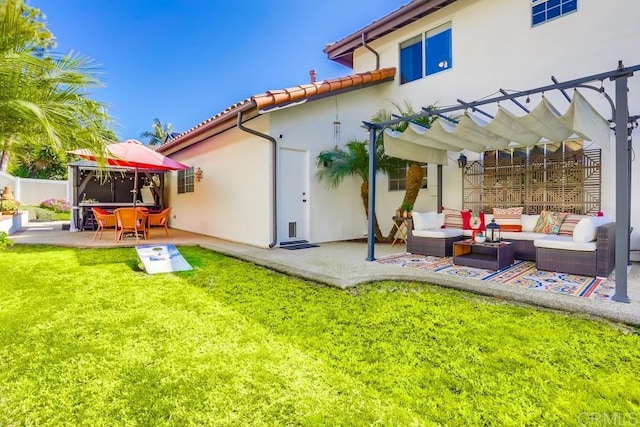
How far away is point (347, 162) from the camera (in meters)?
8.93

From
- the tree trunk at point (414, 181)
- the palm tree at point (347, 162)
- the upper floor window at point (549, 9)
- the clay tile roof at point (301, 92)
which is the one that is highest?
the upper floor window at point (549, 9)

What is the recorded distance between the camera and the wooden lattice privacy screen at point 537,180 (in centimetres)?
729

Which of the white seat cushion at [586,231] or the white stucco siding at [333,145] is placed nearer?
the white seat cushion at [586,231]

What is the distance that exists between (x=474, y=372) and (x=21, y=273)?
7.06 meters

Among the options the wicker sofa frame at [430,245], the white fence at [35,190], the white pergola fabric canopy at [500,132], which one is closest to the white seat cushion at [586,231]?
the white pergola fabric canopy at [500,132]

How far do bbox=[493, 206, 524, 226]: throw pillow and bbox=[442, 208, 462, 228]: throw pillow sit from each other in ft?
2.52

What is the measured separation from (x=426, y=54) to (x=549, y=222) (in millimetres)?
5904

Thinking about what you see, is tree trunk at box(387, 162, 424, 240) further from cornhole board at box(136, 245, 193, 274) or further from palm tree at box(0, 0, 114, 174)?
palm tree at box(0, 0, 114, 174)

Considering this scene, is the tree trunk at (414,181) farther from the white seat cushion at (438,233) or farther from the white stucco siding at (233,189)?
the white stucco siding at (233,189)

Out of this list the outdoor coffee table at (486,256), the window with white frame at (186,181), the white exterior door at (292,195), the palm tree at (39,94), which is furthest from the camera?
the window with white frame at (186,181)

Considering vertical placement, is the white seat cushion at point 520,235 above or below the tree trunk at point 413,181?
below

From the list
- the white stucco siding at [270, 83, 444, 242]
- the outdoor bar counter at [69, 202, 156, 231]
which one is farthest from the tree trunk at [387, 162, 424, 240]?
the outdoor bar counter at [69, 202, 156, 231]

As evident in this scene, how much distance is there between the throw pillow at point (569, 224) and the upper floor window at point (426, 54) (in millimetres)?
5131

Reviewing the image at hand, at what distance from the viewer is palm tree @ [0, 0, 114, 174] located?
4.05 m
